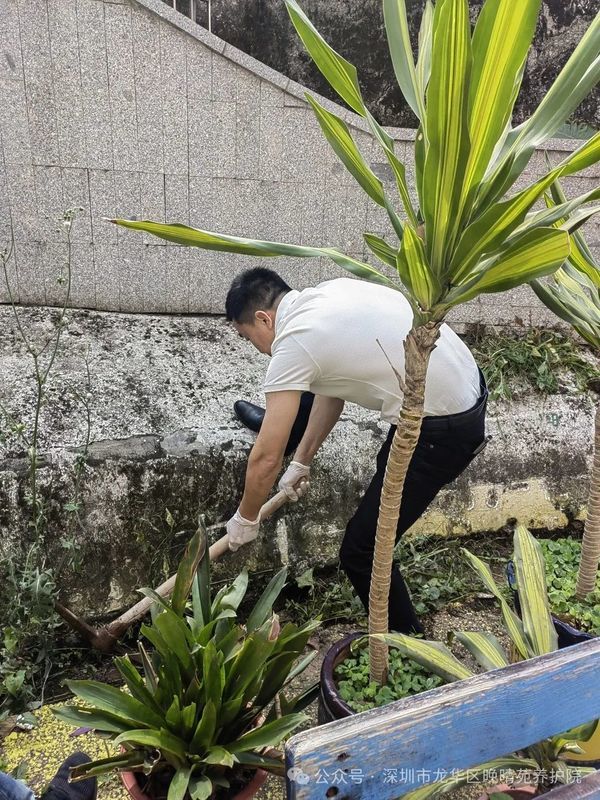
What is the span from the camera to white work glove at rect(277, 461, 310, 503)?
2641 mm

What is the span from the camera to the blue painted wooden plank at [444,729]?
0.99 metres

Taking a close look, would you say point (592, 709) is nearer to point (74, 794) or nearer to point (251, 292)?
point (74, 794)

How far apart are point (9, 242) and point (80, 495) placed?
1599mm

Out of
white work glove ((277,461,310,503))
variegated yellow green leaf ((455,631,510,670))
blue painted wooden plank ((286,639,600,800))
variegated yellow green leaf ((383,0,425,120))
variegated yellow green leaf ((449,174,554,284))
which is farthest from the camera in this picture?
white work glove ((277,461,310,503))

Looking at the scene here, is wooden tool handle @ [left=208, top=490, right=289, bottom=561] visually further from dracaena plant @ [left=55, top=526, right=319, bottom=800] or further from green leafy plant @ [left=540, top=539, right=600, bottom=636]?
green leafy plant @ [left=540, top=539, right=600, bottom=636]

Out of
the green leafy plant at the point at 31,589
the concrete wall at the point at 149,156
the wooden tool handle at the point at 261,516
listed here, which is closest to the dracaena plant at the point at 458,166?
the wooden tool handle at the point at 261,516

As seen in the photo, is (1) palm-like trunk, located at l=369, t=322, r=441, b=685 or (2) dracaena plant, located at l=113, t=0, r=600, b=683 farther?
(1) palm-like trunk, located at l=369, t=322, r=441, b=685

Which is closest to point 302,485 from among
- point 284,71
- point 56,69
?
point 56,69

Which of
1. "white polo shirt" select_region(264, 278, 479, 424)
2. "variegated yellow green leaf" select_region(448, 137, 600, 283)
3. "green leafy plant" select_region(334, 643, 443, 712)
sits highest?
"variegated yellow green leaf" select_region(448, 137, 600, 283)

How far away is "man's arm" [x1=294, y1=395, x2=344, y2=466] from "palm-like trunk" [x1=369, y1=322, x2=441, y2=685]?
3.10ft

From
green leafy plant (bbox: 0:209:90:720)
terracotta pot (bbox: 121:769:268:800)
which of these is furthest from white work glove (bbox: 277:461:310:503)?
terracotta pot (bbox: 121:769:268:800)

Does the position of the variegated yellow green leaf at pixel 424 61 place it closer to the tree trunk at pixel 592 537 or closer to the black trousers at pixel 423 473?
the black trousers at pixel 423 473

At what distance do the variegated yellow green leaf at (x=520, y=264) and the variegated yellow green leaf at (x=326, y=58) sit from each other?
530mm

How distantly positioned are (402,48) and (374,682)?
1.97 meters
